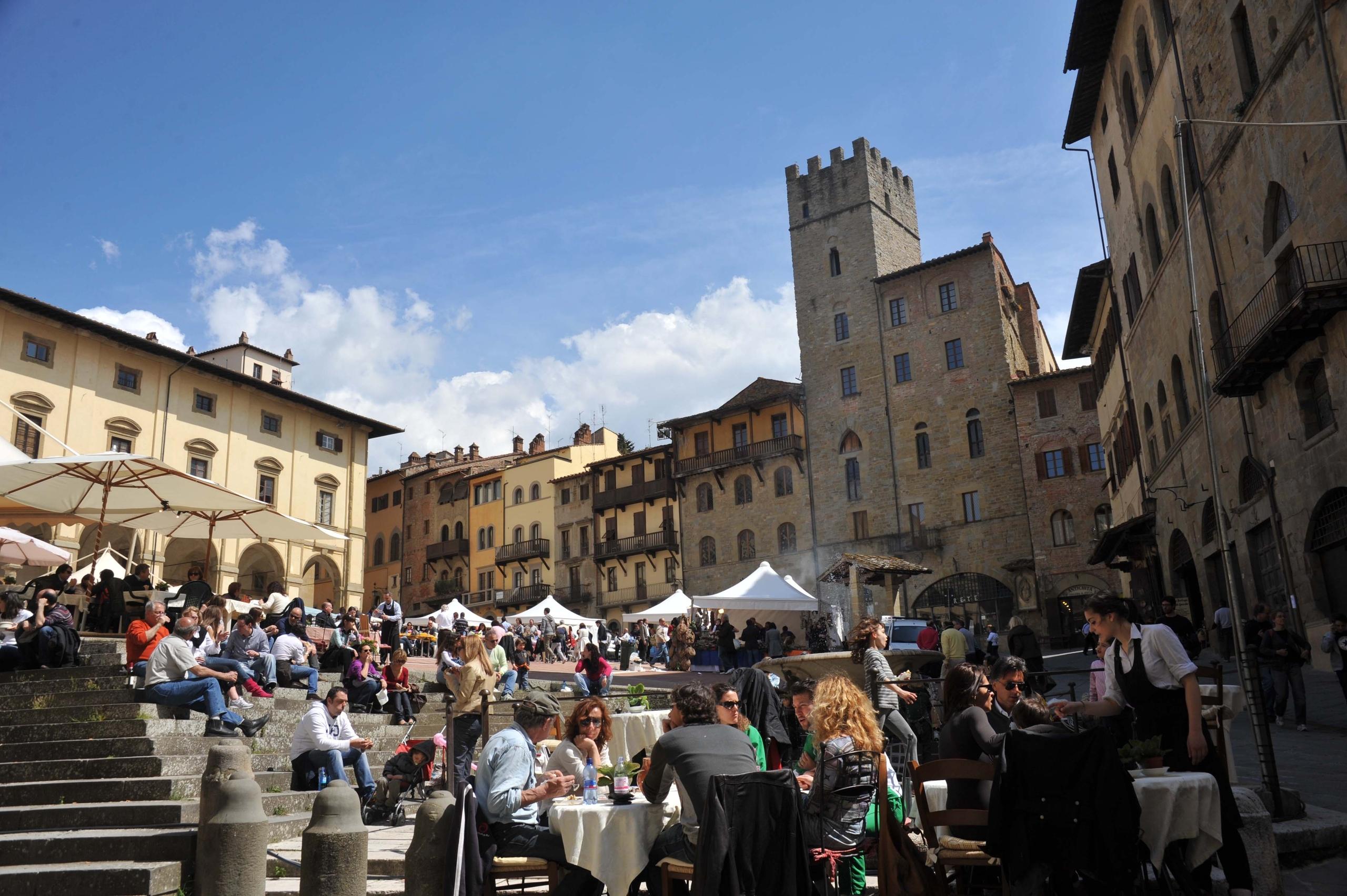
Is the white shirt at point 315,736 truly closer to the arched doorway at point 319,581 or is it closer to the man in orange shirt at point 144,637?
the man in orange shirt at point 144,637

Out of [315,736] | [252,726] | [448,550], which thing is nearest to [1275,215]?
[315,736]

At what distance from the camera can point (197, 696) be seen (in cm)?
992

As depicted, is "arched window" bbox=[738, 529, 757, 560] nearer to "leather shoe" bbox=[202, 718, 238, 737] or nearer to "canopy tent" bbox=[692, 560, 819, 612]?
"canopy tent" bbox=[692, 560, 819, 612]

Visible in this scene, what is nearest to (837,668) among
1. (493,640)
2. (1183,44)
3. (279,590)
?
(493,640)

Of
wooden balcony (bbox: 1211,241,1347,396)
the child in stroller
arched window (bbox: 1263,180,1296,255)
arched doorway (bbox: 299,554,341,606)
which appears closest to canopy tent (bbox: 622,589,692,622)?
arched doorway (bbox: 299,554,341,606)

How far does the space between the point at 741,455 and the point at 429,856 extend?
40829 millimetres

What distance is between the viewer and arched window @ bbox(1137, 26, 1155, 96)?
22.0m

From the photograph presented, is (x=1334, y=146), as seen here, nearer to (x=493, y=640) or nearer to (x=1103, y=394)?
(x=493, y=640)

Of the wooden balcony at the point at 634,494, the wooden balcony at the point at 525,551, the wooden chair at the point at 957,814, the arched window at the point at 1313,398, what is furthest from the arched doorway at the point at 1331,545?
the wooden balcony at the point at 525,551

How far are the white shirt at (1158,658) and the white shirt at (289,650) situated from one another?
33.2 ft

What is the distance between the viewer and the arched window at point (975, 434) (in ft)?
132

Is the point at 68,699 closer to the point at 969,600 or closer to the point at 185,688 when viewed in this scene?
the point at 185,688

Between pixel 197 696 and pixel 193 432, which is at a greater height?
pixel 193 432

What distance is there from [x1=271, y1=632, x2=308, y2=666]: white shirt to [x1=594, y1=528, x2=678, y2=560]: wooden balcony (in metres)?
35.5
